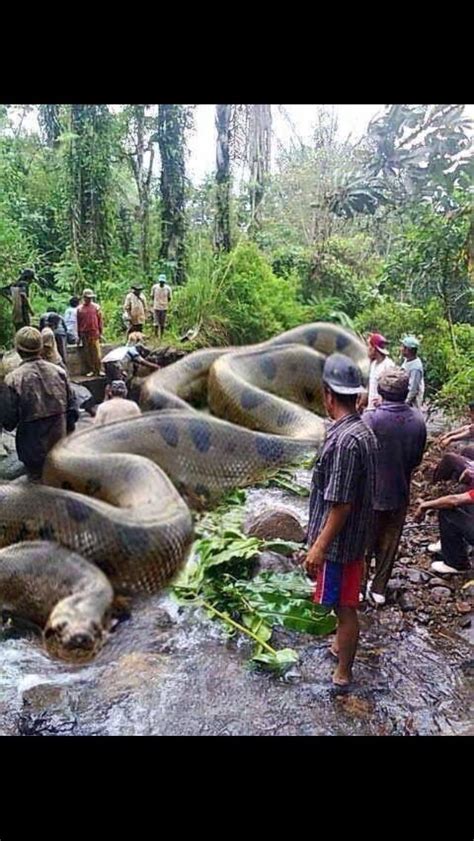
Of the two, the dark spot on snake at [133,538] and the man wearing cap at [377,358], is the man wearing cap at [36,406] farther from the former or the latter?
the man wearing cap at [377,358]

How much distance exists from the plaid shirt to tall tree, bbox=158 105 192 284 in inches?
32.8

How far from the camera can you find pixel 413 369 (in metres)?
3.06

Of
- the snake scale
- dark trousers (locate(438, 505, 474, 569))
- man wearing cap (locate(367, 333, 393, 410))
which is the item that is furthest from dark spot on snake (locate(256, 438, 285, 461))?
dark trousers (locate(438, 505, 474, 569))

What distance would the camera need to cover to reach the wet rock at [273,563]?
299cm

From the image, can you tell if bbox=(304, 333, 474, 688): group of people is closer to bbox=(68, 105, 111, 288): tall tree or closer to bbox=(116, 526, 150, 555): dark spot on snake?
bbox=(116, 526, 150, 555): dark spot on snake

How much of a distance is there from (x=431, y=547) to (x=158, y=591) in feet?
2.98

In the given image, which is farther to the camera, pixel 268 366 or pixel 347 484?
pixel 268 366

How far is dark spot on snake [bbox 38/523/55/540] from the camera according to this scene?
3.00 m

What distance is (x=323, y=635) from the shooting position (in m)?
2.96

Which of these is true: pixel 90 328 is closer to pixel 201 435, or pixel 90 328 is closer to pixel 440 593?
pixel 201 435

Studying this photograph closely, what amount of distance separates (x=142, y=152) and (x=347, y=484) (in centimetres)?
135

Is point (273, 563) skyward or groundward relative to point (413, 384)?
groundward

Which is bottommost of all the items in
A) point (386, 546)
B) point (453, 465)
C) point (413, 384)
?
point (386, 546)

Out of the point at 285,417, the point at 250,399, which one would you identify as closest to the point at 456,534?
the point at 285,417
